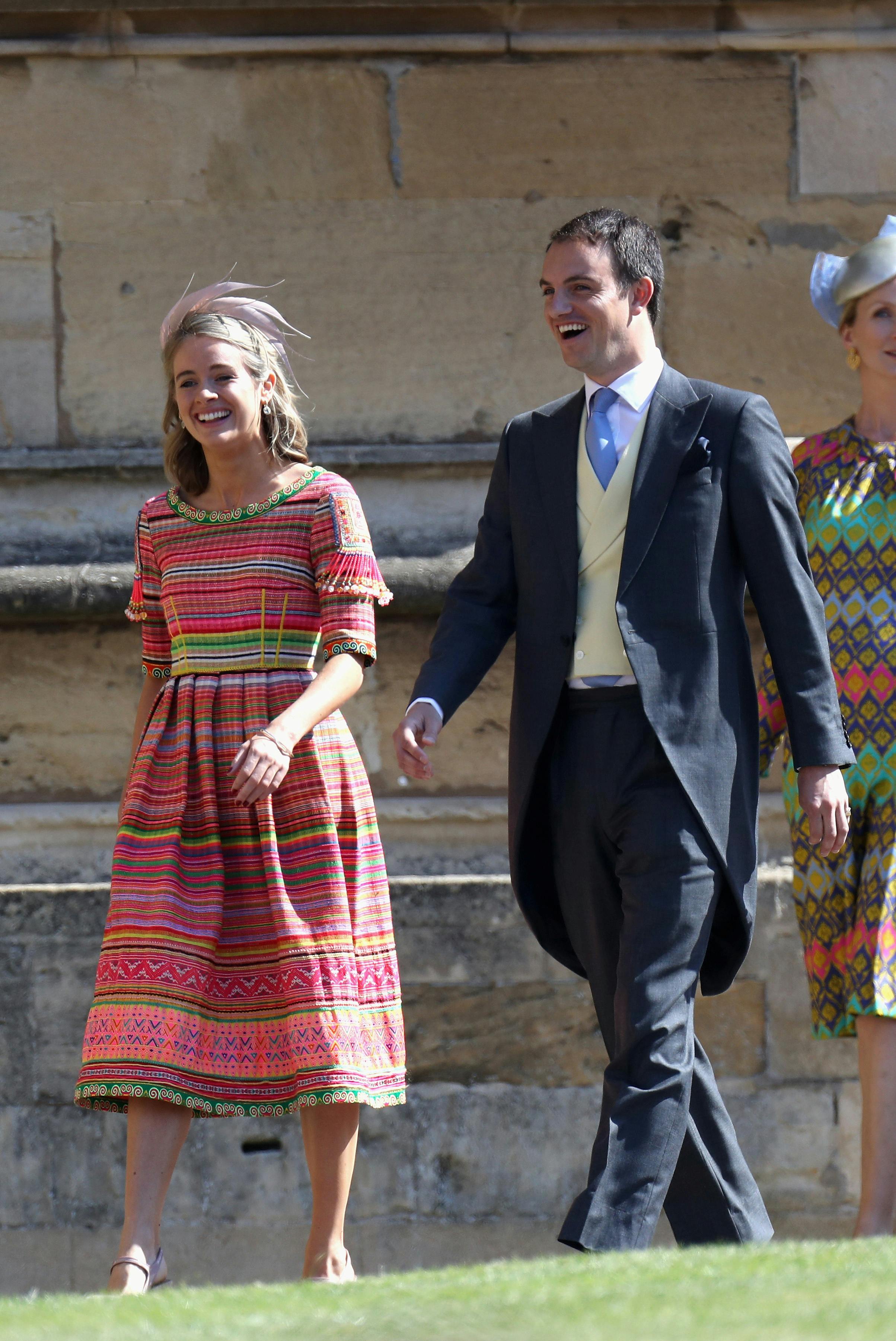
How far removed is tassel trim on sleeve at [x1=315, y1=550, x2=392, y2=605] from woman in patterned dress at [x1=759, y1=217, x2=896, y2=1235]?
90 centimetres

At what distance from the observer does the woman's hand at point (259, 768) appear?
3375mm

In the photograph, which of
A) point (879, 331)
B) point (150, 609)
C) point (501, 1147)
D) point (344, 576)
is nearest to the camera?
point (344, 576)

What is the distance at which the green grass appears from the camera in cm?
228

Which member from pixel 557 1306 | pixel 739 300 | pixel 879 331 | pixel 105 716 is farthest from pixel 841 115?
pixel 557 1306

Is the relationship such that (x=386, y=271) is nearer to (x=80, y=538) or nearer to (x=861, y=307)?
(x=80, y=538)

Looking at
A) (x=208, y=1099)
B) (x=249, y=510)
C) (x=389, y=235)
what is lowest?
(x=208, y=1099)

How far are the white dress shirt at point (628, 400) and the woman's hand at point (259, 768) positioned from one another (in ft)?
0.93

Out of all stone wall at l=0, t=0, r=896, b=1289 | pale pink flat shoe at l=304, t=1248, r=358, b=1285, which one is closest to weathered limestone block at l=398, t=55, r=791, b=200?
stone wall at l=0, t=0, r=896, b=1289

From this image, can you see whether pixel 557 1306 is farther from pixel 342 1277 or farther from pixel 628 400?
pixel 628 400

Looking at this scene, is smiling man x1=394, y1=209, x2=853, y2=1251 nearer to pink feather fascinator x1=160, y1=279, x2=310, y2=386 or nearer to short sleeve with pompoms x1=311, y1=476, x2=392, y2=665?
short sleeve with pompoms x1=311, y1=476, x2=392, y2=665

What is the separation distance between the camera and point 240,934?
144 inches

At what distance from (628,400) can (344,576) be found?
0.64 m

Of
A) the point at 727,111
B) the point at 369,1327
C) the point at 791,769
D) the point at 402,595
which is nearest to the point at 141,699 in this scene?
the point at 402,595

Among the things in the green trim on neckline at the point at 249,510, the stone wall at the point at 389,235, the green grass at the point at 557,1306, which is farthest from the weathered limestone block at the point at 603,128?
the green grass at the point at 557,1306
